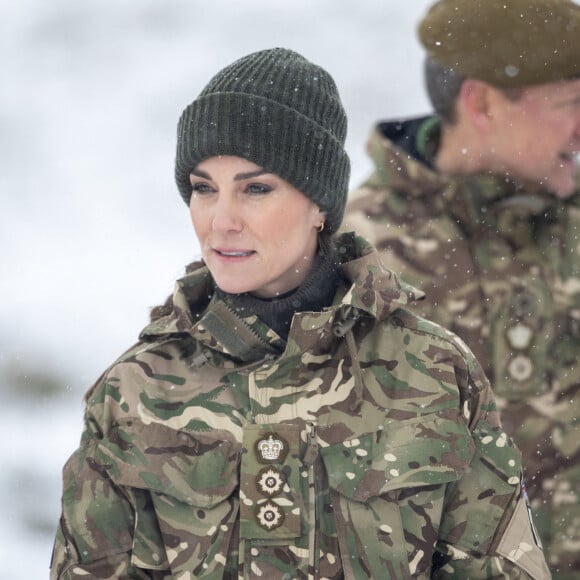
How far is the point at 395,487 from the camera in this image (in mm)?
2559

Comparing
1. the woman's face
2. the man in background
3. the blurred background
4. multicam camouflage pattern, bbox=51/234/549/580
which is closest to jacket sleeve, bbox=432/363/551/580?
multicam camouflage pattern, bbox=51/234/549/580

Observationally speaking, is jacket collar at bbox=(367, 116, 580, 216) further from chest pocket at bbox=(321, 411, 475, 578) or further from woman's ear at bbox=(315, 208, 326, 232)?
chest pocket at bbox=(321, 411, 475, 578)

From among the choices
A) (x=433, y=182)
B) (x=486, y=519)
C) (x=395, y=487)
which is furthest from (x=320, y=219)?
(x=433, y=182)

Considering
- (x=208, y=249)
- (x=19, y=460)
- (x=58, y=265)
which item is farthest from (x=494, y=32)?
(x=58, y=265)

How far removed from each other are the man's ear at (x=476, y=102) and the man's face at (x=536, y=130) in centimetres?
3

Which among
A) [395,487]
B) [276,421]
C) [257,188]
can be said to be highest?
[257,188]

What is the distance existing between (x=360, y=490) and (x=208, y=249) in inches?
23.6

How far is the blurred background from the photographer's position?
6.37 meters

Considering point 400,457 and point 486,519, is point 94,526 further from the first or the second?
point 486,519

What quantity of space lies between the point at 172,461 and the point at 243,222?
526mm

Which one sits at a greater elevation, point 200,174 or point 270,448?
point 200,174

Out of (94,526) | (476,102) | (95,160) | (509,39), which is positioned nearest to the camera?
(94,526)

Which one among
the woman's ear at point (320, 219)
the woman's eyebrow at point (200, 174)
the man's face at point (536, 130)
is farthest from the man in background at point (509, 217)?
the woman's eyebrow at point (200, 174)

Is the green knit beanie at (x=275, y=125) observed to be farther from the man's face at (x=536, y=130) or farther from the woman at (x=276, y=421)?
the man's face at (x=536, y=130)
